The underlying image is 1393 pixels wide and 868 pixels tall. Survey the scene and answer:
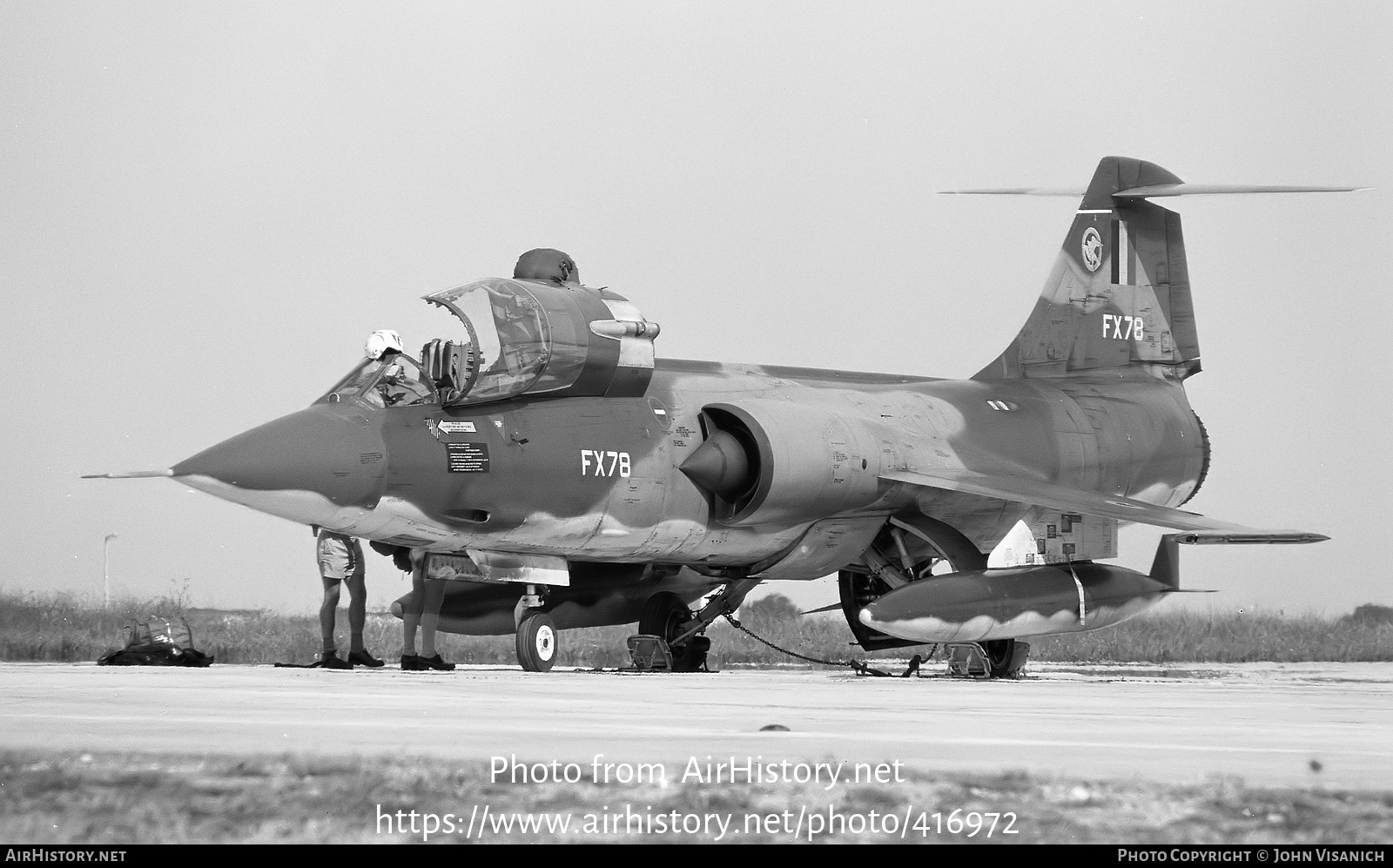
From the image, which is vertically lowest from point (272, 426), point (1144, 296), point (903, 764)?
point (903, 764)

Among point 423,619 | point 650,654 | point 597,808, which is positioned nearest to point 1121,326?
point 650,654

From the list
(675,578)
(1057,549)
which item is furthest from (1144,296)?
(675,578)

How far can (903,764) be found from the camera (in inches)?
207

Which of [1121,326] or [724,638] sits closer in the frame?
[1121,326]

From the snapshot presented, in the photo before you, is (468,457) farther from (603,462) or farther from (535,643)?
(535,643)

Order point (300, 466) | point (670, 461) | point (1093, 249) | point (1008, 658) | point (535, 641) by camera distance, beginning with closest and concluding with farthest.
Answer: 1. point (300, 466)
2. point (535, 641)
3. point (670, 461)
4. point (1008, 658)
5. point (1093, 249)

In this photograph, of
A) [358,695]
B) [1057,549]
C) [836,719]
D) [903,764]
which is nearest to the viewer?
[903,764]

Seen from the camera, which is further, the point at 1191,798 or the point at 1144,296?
the point at 1144,296

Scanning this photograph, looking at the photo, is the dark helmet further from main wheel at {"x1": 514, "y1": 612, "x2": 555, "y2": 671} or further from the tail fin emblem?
the tail fin emblem

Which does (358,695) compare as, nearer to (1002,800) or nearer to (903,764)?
(903,764)

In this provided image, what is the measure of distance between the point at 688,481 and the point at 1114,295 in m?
7.15

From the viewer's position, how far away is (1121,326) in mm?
17891

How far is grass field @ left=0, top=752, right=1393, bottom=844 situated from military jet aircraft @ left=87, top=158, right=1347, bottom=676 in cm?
530

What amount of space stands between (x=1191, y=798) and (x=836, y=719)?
9.09ft
